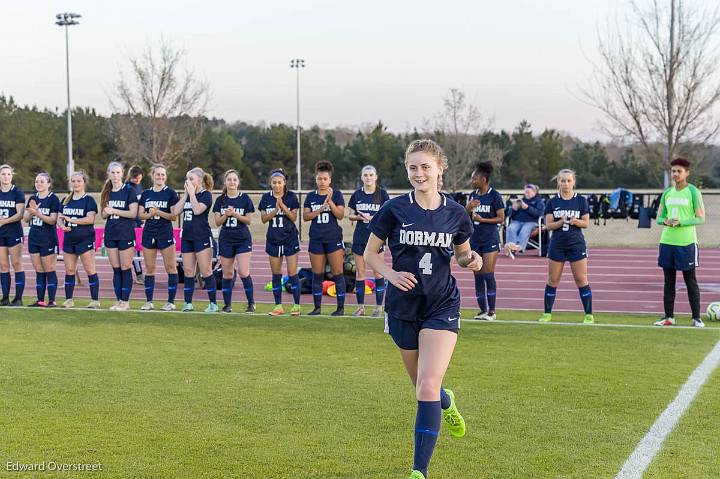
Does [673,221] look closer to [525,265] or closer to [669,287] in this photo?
[669,287]

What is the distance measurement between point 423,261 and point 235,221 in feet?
24.7

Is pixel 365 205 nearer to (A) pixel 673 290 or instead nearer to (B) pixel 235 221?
(B) pixel 235 221

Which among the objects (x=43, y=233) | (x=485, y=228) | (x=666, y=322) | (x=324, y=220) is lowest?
(x=666, y=322)

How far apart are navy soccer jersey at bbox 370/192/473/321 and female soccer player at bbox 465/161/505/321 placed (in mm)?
6864

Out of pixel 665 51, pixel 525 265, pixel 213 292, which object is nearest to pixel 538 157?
pixel 665 51

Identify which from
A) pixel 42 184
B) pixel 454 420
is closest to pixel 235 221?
pixel 42 184

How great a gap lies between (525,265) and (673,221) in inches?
398

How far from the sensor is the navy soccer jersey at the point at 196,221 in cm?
1288

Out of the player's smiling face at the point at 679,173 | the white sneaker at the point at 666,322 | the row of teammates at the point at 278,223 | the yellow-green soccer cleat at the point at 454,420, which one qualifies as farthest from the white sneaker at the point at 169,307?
the yellow-green soccer cleat at the point at 454,420

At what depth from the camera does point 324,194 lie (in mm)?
12555

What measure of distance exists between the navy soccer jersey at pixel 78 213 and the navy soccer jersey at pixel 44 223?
0.16 m

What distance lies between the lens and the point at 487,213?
12352 millimetres

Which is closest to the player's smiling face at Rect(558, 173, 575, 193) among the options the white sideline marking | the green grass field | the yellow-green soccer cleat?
the green grass field

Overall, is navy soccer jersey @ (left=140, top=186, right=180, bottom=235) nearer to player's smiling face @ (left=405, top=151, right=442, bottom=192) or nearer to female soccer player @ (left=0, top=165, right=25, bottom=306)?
female soccer player @ (left=0, top=165, right=25, bottom=306)
